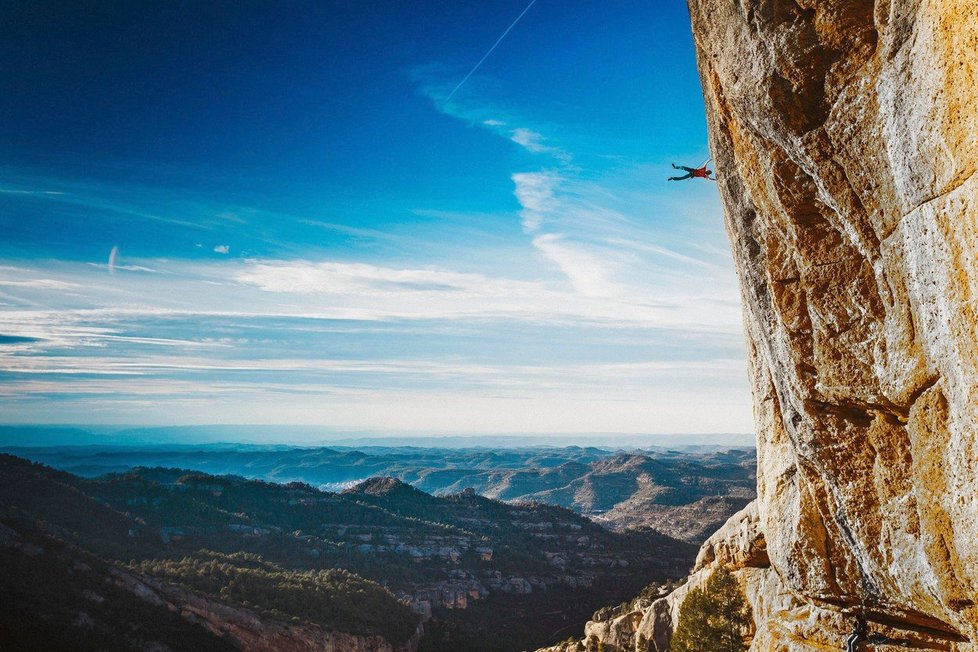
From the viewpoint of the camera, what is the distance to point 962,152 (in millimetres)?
7301

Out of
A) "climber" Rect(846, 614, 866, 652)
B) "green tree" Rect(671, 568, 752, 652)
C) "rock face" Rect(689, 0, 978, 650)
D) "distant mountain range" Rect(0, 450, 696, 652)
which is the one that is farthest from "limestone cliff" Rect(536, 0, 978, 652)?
"distant mountain range" Rect(0, 450, 696, 652)

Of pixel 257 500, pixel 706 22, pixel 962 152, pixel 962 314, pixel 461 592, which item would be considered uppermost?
pixel 706 22

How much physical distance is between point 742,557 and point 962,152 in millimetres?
19690

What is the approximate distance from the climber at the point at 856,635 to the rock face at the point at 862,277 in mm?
215

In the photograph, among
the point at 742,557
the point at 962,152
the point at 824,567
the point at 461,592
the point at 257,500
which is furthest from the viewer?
the point at 257,500

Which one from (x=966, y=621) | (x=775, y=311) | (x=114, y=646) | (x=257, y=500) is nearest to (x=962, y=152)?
(x=775, y=311)

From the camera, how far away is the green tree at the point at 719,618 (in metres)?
21.8

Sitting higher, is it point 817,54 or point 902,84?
point 817,54

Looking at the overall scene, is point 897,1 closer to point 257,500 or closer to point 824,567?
point 824,567

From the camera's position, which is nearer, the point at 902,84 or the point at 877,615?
the point at 902,84

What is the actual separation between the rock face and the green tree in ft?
27.5

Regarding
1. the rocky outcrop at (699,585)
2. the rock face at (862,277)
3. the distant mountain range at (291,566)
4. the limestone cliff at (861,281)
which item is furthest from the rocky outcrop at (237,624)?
the rock face at (862,277)

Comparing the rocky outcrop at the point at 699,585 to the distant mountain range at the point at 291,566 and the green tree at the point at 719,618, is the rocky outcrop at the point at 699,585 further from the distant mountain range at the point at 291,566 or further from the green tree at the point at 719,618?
the distant mountain range at the point at 291,566

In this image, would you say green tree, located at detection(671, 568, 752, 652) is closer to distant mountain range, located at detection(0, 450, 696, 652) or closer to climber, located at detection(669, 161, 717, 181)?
climber, located at detection(669, 161, 717, 181)
